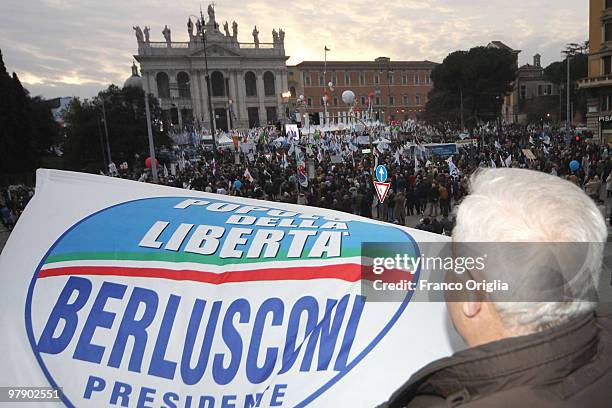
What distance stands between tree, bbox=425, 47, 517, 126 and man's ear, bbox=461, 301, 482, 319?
64.2 meters

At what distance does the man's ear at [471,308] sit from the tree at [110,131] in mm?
42394

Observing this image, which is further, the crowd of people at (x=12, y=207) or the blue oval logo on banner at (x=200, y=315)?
the crowd of people at (x=12, y=207)

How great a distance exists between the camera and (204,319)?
216cm

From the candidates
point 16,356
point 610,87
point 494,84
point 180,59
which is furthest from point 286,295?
point 180,59

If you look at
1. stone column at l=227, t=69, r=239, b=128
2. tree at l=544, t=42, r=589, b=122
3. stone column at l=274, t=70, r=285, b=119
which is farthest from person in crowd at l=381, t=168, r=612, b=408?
stone column at l=274, t=70, r=285, b=119

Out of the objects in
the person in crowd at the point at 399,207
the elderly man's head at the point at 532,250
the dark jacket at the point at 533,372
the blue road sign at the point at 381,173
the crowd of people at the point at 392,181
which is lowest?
the person in crowd at the point at 399,207

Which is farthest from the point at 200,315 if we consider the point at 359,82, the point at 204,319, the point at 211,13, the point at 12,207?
the point at 359,82

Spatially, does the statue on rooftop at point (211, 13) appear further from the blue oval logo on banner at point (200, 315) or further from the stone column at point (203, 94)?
the blue oval logo on banner at point (200, 315)

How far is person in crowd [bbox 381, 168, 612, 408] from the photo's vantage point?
0.77m

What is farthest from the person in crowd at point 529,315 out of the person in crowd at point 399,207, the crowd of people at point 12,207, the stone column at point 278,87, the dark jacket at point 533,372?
the stone column at point 278,87

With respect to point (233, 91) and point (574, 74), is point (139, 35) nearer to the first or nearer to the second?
point (233, 91)

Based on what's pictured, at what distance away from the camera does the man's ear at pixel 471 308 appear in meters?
0.92

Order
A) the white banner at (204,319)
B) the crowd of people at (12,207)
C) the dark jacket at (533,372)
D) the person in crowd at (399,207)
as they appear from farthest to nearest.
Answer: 1. the crowd of people at (12,207)
2. the person in crowd at (399,207)
3. the white banner at (204,319)
4. the dark jacket at (533,372)

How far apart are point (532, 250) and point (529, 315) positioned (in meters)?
0.13
